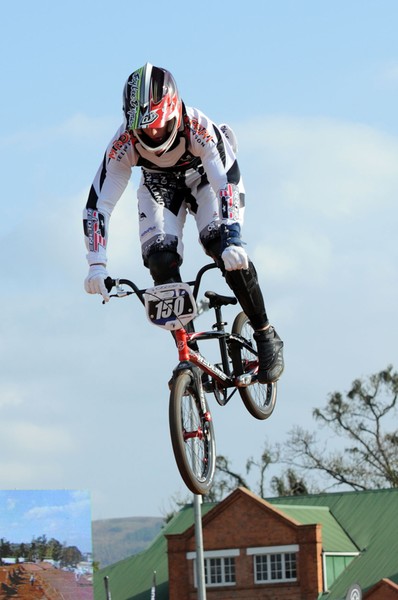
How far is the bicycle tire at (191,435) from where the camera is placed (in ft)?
42.4

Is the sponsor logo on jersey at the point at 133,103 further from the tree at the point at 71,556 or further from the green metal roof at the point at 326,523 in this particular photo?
the green metal roof at the point at 326,523

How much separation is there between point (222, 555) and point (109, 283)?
4880cm

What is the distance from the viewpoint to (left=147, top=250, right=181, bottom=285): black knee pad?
45.5ft

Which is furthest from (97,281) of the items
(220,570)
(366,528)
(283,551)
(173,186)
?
(366,528)

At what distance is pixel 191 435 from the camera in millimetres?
13219

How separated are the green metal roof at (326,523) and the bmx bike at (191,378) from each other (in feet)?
153

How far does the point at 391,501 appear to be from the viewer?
6269 centimetres

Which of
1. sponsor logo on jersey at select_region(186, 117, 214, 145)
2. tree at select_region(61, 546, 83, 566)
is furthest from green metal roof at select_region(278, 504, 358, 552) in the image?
sponsor logo on jersey at select_region(186, 117, 214, 145)

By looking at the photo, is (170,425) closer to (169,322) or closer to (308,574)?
(169,322)

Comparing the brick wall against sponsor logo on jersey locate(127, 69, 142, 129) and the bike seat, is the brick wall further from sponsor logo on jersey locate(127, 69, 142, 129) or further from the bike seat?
sponsor logo on jersey locate(127, 69, 142, 129)

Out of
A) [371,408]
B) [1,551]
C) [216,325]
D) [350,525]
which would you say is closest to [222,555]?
[350,525]

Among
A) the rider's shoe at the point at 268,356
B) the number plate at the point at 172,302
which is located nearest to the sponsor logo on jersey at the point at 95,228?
the number plate at the point at 172,302

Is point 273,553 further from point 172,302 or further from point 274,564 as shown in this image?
point 172,302

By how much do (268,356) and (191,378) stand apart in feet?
4.87
